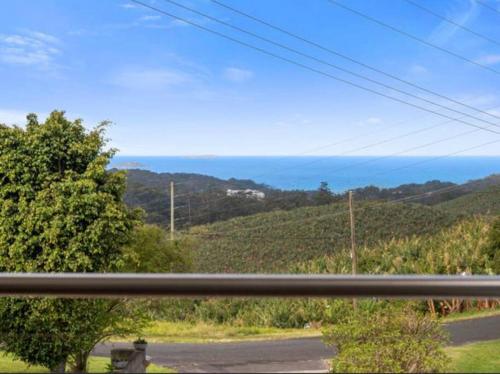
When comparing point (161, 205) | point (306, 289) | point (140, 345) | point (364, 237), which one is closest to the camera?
point (306, 289)

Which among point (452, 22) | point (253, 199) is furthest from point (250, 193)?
point (452, 22)

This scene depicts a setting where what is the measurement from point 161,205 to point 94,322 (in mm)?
9918

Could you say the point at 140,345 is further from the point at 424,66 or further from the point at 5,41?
the point at 424,66

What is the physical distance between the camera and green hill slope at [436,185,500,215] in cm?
1636

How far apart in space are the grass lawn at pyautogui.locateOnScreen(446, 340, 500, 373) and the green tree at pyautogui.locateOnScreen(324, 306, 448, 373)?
2 centimetres

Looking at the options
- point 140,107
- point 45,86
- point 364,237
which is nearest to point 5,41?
point 45,86

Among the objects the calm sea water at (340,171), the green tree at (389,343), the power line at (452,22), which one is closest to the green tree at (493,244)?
the green tree at (389,343)

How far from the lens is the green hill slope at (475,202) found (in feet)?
53.7

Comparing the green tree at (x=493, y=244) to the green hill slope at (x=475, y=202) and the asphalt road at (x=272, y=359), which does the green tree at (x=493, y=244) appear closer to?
the asphalt road at (x=272, y=359)

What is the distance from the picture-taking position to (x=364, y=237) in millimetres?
16391

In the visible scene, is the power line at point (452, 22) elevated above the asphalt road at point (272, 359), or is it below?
above

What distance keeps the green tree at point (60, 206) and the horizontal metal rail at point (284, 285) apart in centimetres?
465

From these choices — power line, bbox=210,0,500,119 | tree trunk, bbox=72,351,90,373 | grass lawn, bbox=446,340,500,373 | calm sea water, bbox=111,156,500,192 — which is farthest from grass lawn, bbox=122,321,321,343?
power line, bbox=210,0,500,119

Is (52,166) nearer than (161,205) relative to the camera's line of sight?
Yes
